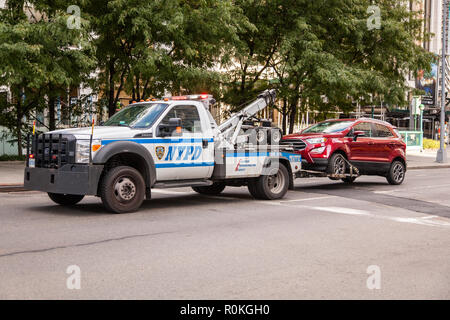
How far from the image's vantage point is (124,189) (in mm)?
9938

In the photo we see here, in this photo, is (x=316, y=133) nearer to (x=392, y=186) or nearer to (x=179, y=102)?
(x=392, y=186)

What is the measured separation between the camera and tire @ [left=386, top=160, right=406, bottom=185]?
1667 centimetres

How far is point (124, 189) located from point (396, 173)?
9.79m

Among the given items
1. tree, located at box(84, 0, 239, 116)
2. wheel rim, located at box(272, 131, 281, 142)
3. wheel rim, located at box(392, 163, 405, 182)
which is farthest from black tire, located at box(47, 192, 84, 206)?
wheel rim, located at box(392, 163, 405, 182)

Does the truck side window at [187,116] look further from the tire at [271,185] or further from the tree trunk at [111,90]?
the tree trunk at [111,90]

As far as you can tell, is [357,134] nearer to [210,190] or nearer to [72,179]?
[210,190]

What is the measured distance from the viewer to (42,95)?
64.3ft

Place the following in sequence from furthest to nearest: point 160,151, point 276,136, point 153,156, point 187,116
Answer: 1. point 276,136
2. point 187,116
3. point 160,151
4. point 153,156

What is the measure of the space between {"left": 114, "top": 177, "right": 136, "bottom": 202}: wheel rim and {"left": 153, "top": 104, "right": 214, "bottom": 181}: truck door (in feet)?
2.00

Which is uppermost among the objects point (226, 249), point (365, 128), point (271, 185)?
point (365, 128)

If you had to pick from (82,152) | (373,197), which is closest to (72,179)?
(82,152)

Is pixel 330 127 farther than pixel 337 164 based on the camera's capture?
Yes

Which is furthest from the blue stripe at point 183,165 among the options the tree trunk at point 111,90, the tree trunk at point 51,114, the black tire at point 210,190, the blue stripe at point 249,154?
the tree trunk at point 51,114
